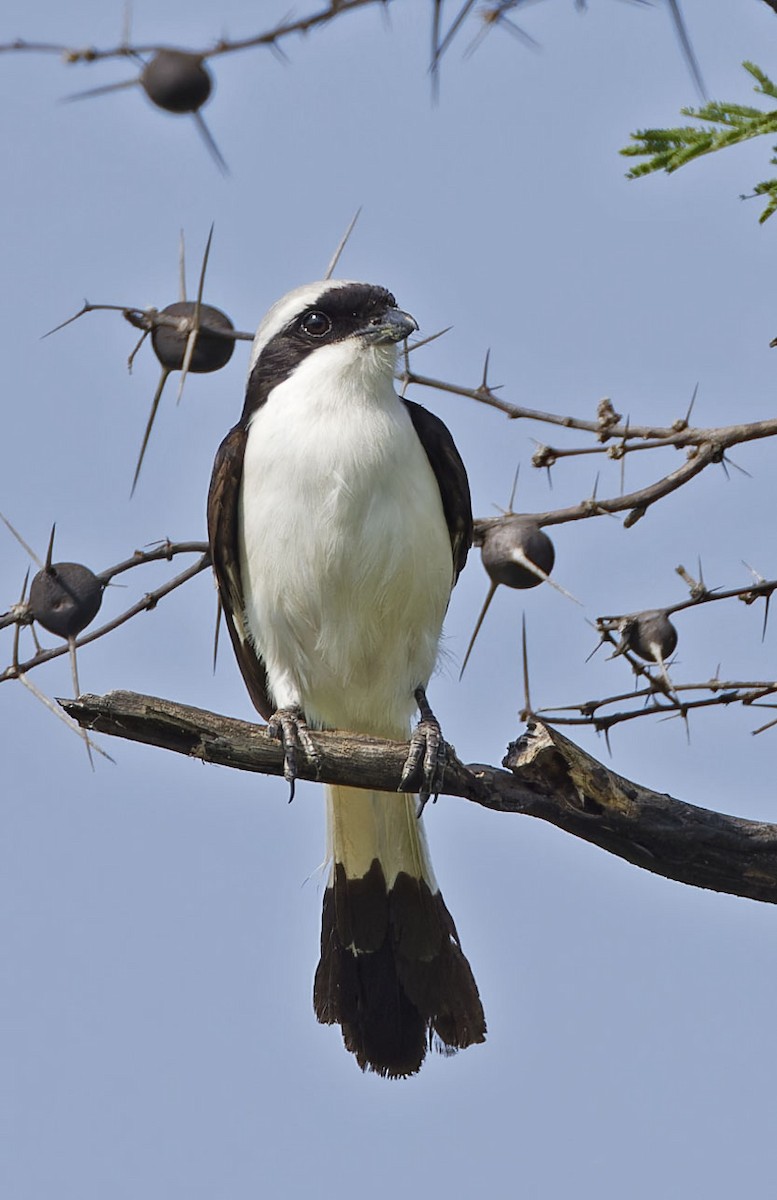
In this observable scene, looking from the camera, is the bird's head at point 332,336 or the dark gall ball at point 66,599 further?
the bird's head at point 332,336

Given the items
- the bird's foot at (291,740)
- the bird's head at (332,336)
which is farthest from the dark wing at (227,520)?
the bird's foot at (291,740)

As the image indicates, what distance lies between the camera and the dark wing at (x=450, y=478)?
5.90m

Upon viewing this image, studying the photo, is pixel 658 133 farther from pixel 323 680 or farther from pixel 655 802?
pixel 323 680

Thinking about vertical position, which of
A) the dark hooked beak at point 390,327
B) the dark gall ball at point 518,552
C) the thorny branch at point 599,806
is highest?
the dark hooked beak at point 390,327

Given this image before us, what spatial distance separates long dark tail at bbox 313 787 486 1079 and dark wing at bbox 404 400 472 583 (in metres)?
1.15

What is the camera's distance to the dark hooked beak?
567cm

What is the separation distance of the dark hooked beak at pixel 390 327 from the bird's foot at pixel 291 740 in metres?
1.46

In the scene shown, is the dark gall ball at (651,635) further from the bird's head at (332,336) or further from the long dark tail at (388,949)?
the long dark tail at (388,949)

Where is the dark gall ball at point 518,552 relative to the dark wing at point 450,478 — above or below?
below

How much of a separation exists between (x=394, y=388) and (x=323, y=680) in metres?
1.16

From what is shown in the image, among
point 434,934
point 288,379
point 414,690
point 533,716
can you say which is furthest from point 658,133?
point 434,934

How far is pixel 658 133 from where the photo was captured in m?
4.09

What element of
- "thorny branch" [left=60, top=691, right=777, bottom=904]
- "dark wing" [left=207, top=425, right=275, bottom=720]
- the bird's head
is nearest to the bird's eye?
the bird's head

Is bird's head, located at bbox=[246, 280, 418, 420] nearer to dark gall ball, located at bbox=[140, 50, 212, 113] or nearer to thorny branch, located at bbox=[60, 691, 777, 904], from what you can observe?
thorny branch, located at bbox=[60, 691, 777, 904]
